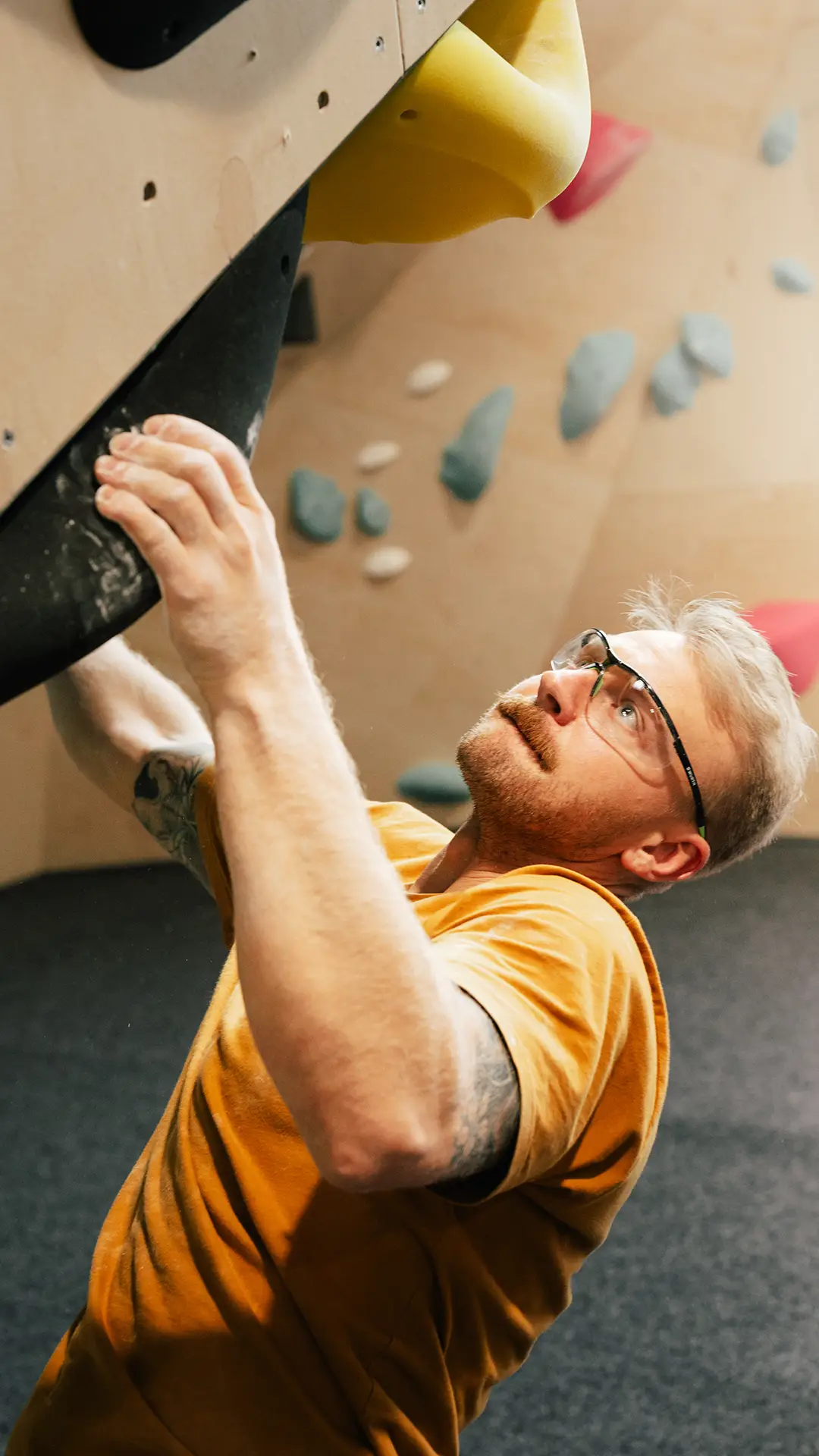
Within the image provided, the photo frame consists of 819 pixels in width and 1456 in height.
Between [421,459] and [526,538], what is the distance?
28cm

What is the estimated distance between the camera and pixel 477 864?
1043 millimetres

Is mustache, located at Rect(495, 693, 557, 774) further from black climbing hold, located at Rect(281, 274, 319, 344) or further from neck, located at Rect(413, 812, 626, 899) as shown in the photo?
black climbing hold, located at Rect(281, 274, 319, 344)

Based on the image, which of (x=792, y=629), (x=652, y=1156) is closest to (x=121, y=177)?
(x=652, y=1156)

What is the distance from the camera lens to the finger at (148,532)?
554mm

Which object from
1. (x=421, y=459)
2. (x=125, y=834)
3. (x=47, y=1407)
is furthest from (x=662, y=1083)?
(x=125, y=834)

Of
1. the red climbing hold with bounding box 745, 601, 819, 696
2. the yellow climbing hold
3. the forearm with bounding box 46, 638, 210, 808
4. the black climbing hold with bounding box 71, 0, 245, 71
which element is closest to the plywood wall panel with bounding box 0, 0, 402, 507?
the black climbing hold with bounding box 71, 0, 245, 71

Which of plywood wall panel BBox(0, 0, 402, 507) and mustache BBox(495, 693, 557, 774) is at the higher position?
plywood wall panel BBox(0, 0, 402, 507)

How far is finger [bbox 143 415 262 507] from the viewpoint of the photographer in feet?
1.90

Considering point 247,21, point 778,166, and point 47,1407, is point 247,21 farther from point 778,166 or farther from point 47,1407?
point 778,166

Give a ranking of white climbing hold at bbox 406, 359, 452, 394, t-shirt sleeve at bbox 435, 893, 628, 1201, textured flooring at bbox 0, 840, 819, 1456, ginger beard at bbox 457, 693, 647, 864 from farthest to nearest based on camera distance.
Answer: white climbing hold at bbox 406, 359, 452, 394, textured flooring at bbox 0, 840, 819, 1456, ginger beard at bbox 457, 693, 647, 864, t-shirt sleeve at bbox 435, 893, 628, 1201

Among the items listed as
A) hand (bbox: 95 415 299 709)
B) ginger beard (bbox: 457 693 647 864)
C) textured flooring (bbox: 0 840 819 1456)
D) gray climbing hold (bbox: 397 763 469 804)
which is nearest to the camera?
hand (bbox: 95 415 299 709)

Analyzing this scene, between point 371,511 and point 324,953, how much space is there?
2.00 meters

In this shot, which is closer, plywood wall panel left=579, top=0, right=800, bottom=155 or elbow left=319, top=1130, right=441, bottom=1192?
elbow left=319, top=1130, right=441, bottom=1192

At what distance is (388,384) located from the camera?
2.44 m
